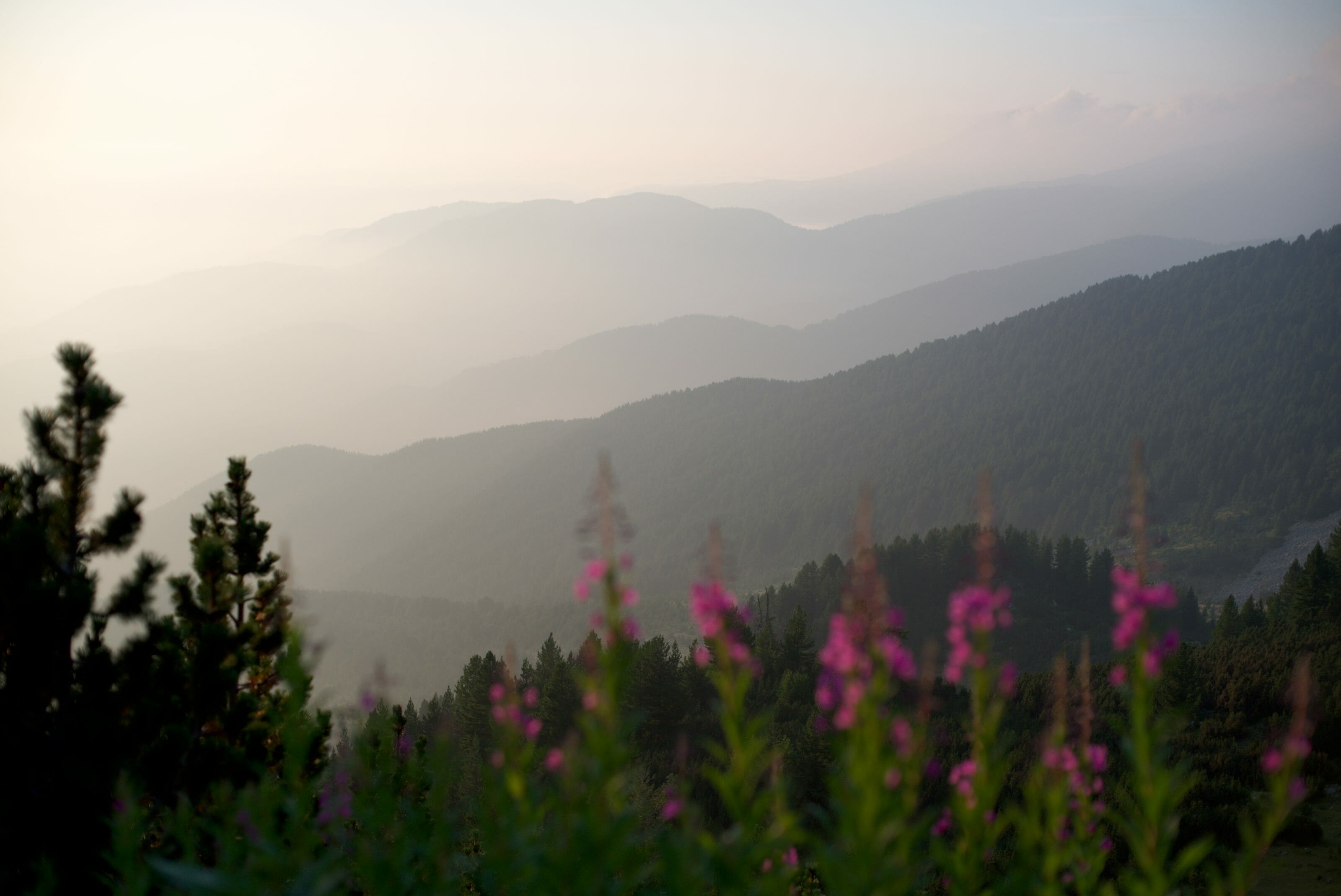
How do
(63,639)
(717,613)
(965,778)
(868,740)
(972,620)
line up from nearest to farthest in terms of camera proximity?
(868,740) < (717,613) < (972,620) < (965,778) < (63,639)

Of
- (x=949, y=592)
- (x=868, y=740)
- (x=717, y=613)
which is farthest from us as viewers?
(x=949, y=592)

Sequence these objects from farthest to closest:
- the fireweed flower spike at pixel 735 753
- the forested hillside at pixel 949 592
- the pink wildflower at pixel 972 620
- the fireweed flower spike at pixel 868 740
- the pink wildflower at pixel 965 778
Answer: the forested hillside at pixel 949 592, the pink wildflower at pixel 965 778, the pink wildflower at pixel 972 620, the fireweed flower spike at pixel 735 753, the fireweed flower spike at pixel 868 740

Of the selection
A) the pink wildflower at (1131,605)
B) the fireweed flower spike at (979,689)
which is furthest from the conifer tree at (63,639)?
the pink wildflower at (1131,605)

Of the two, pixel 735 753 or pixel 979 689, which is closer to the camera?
pixel 735 753

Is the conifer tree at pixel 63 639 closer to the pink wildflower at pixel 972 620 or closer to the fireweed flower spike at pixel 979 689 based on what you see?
the fireweed flower spike at pixel 979 689

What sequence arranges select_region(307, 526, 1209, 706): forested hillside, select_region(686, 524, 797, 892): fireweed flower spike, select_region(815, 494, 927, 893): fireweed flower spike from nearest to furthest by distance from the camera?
select_region(815, 494, 927, 893): fireweed flower spike
select_region(686, 524, 797, 892): fireweed flower spike
select_region(307, 526, 1209, 706): forested hillside

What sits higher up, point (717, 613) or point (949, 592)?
point (717, 613)

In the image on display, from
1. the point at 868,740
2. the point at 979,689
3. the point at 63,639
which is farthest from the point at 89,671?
the point at 979,689

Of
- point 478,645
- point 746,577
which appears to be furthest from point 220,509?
point 746,577

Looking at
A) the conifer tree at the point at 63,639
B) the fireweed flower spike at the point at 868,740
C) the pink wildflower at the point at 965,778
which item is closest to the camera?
the fireweed flower spike at the point at 868,740

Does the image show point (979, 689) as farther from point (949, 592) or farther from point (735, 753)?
point (949, 592)

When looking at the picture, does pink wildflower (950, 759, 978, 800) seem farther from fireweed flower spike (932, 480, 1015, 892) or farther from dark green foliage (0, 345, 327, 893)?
dark green foliage (0, 345, 327, 893)

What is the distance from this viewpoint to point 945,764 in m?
25.5

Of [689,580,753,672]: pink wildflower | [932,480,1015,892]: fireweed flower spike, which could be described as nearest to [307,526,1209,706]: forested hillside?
[932,480,1015,892]: fireweed flower spike
